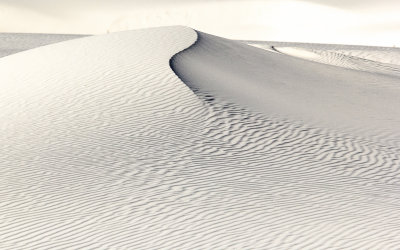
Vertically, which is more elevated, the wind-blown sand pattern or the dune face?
the wind-blown sand pattern

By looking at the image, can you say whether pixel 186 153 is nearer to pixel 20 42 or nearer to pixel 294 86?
pixel 294 86

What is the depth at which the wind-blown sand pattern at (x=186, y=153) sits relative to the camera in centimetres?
627

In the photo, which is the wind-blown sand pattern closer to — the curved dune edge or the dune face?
the curved dune edge

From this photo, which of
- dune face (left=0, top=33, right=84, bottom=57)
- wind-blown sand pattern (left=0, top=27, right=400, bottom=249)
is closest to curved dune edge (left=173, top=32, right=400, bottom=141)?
wind-blown sand pattern (left=0, top=27, right=400, bottom=249)

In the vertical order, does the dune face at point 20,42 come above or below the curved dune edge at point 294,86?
below

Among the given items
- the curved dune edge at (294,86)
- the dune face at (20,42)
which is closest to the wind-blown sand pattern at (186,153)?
the curved dune edge at (294,86)

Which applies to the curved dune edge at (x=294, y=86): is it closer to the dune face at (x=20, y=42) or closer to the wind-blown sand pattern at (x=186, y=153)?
the wind-blown sand pattern at (x=186, y=153)

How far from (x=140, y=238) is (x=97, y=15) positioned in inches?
2295

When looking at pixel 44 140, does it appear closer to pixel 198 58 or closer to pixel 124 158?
pixel 124 158

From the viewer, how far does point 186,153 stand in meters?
8.52

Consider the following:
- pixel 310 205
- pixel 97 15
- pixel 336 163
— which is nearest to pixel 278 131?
pixel 336 163

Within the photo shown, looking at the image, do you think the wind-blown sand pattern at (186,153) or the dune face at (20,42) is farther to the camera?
the dune face at (20,42)

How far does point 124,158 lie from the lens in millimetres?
8398

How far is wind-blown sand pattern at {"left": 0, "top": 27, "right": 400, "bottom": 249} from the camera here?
20.6ft
